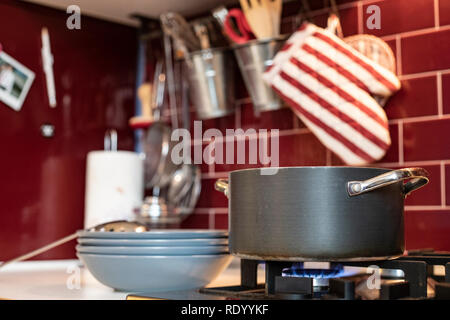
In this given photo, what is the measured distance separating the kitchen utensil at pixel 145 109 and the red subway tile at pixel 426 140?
2.09ft

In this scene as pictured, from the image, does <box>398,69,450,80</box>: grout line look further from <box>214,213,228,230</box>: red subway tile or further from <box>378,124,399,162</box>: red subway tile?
<box>214,213,228,230</box>: red subway tile

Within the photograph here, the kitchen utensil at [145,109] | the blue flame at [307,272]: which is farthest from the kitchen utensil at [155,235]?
the kitchen utensil at [145,109]

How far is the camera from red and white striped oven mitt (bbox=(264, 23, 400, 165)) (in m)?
1.11

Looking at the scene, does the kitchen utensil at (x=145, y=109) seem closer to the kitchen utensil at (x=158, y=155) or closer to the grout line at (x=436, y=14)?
the kitchen utensil at (x=158, y=155)

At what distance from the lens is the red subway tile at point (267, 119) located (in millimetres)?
1309

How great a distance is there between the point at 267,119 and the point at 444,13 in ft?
1.35

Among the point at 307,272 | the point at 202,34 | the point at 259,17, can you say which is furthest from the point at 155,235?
the point at 202,34

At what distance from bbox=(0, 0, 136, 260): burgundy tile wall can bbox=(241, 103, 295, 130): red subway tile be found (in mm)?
358

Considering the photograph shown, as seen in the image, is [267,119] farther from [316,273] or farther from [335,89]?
[316,273]

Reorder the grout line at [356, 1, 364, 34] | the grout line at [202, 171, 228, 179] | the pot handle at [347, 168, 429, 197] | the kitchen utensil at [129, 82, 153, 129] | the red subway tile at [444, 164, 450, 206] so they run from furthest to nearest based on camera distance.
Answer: the kitchen utensil at [129, 82, 153, 129], the grout line at [202, 171, 228, 179], the grout line at [356, 1, 364, 34], the red subway tile at [444, 164, 450, 206], the pot handle at [347, 168, 429, 197]

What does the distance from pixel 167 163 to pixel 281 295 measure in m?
0.85

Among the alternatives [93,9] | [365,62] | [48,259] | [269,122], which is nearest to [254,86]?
[269,122]

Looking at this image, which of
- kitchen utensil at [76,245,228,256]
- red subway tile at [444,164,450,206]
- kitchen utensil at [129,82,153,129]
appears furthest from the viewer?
kitchen utensil at [129,82,153,129]

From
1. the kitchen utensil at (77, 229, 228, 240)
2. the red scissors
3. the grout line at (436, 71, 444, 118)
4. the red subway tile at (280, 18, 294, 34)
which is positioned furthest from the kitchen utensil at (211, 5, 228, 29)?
the kitchen utensil at (77, 229, 228, 240)
